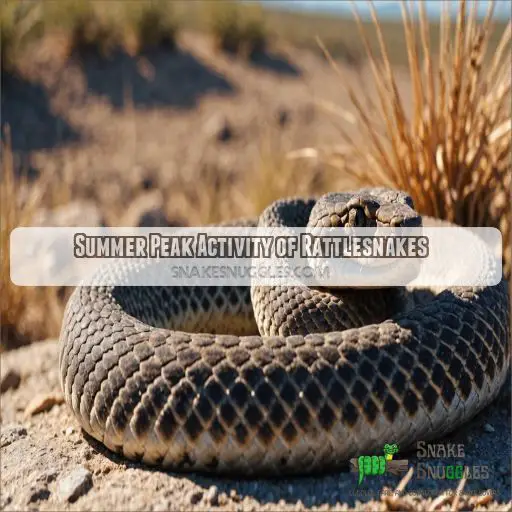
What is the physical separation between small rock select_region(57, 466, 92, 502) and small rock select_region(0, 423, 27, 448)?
901mm

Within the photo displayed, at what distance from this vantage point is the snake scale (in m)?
3.93

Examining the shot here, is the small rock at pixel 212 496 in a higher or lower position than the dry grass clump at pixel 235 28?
lower

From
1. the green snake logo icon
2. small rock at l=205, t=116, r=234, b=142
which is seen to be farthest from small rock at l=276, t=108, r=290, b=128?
the green snake logo icon

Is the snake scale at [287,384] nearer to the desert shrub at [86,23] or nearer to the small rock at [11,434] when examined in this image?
the small rock at [11,434]

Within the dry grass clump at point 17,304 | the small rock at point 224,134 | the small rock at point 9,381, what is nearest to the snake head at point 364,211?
the small rock at point 9,381

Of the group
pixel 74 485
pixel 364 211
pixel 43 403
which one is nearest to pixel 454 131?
pixel 364 211

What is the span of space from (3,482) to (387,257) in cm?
276

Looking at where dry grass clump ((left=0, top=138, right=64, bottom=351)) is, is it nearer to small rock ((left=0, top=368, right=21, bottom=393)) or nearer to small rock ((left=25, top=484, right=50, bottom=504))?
small rock ((left=0, top=368, right=21, bottom=393))

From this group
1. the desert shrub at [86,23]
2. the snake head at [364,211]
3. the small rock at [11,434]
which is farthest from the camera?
the desert shrub at [86,23]

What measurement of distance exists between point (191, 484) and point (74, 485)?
0.67 m

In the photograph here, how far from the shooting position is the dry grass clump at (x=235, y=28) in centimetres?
2284

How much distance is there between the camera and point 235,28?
22.9 m

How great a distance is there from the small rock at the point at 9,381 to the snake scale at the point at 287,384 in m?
1.69

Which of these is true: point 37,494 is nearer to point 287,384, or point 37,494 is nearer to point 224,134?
point 287,384
